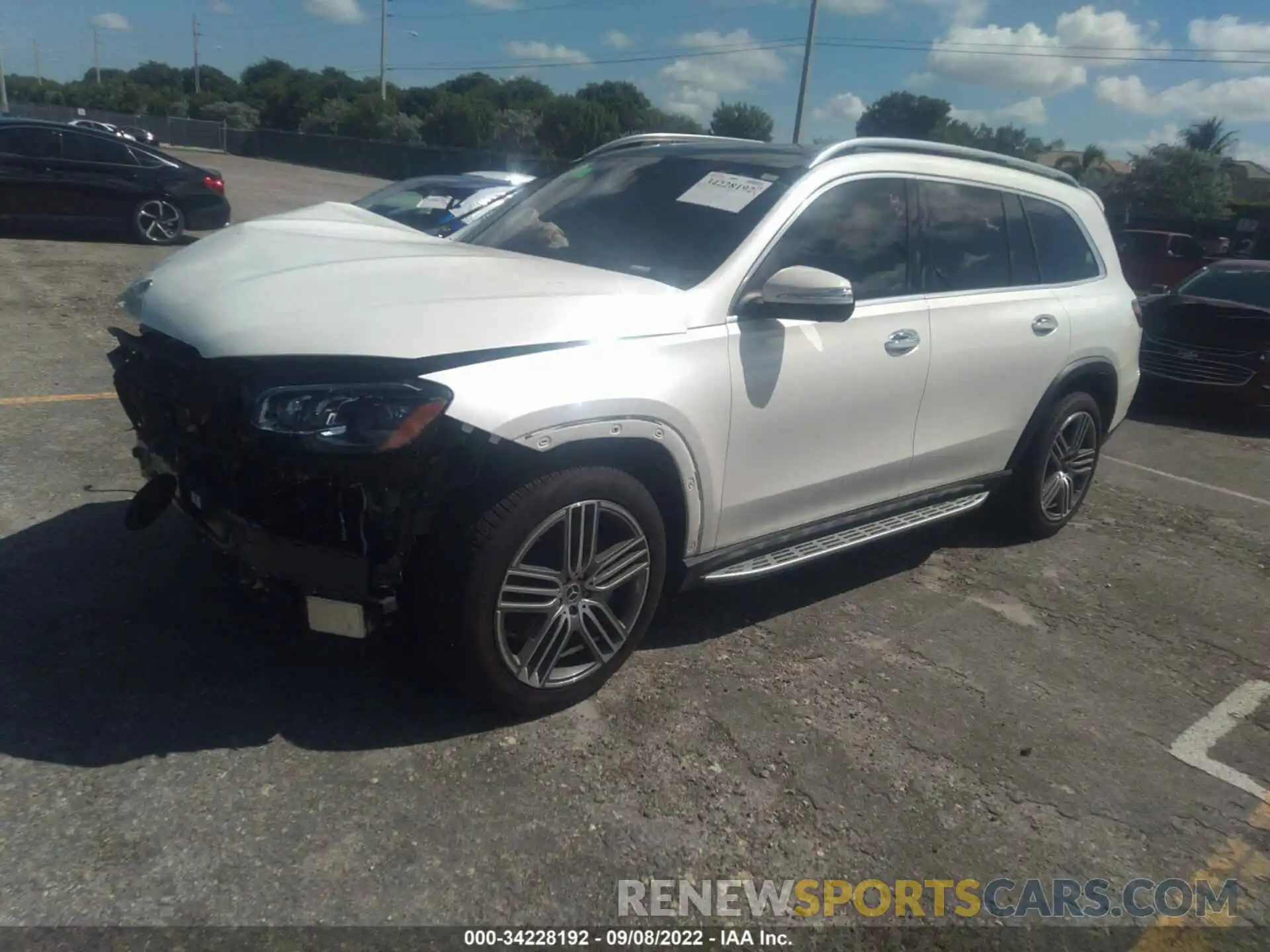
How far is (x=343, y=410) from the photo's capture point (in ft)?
8.72

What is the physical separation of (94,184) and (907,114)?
53886mm

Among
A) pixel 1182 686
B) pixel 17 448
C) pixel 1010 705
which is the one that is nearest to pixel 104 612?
pixel 17 448

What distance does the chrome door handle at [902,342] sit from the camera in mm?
3928

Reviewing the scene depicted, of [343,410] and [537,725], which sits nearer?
[343,410]

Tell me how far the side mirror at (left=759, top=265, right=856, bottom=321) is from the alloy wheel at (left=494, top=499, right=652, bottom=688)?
876 millimetres

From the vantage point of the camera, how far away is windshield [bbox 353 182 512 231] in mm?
9961

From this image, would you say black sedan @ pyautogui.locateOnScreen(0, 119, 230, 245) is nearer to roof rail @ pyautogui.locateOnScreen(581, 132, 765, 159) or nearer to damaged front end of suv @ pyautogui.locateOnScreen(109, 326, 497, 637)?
roof rail @ pyautogui.locateOnScreen(581, 132, 765, 159)

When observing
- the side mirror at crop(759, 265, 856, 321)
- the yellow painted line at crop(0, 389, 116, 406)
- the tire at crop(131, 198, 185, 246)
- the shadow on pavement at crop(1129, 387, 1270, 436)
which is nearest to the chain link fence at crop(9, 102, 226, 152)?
the tire at crop(131, 198, 185, 246)

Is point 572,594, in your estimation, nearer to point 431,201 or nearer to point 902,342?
point 902,342

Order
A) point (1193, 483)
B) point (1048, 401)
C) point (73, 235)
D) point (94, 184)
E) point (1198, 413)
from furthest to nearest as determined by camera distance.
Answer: point (73, 235), point (94, 184), point (1198, 413), point (1193, 483), point (1048, 401)

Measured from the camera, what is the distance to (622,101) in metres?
62.9

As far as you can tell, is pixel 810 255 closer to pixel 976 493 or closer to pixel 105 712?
pixel 976 493

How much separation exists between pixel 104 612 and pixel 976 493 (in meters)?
3.69

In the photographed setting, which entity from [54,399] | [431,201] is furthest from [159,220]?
[54,399]
